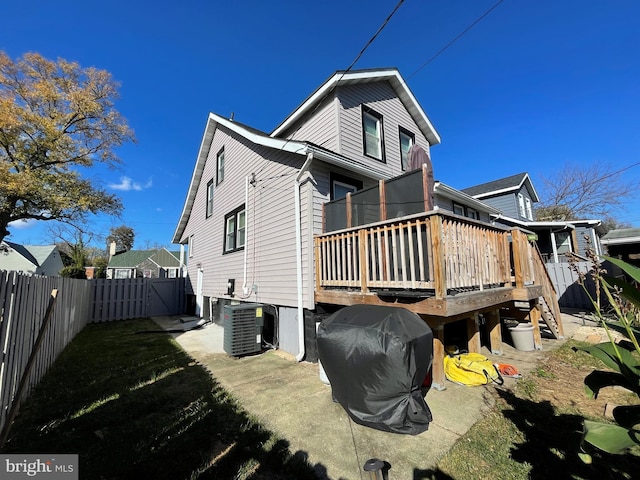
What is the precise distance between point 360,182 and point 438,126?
6.16 meters

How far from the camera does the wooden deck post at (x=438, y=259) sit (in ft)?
12.1

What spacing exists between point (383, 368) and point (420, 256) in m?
1.76

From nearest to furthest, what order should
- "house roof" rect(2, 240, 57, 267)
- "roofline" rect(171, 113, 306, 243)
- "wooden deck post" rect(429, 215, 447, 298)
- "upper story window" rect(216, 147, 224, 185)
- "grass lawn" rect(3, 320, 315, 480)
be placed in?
"grass lawn" rect(3, 320, 315, 480), "wooden deck post" rect(429, 215, 447, 298), "roofline" rect(171, 113, 306, 243), "upper story window" rect(216, 147, 224, 185), "house roof" rect(2, 240, 57, 267)

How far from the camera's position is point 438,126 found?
11.1 metres

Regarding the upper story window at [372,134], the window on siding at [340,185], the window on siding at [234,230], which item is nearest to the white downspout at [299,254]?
the window on siding at [340,185]

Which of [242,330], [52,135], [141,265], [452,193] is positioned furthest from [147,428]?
[141,265]

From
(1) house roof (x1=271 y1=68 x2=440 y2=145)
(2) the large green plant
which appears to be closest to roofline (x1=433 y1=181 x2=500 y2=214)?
(1) house roof (x1=271 y1=68 x2=440 y2=145)

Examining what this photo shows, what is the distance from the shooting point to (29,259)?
23047mm

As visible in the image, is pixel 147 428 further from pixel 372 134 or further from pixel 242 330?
pixel 372 134

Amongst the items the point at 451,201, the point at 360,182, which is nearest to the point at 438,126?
the point at 451,201

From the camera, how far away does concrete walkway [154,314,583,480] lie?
2.67 meters

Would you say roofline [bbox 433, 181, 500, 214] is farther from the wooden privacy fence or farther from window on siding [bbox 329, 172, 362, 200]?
the wooden privacy fence

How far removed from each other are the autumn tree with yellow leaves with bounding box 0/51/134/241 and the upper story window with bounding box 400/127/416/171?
65.5 feet

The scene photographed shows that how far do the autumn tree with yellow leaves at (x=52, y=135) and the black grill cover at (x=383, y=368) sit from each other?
2175 cm
